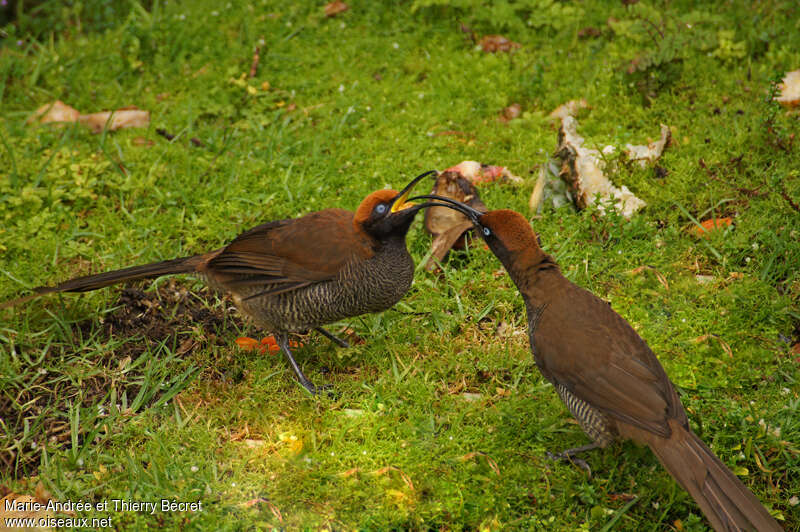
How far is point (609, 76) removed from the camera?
20.5 feet

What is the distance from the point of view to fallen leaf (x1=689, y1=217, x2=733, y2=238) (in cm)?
493

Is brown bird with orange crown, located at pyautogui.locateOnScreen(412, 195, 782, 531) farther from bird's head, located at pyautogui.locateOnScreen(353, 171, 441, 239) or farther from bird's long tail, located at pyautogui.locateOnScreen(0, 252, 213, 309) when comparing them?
bird's long tail, located at pyautogui.locateOnScreen(0, 252, 213, 309)

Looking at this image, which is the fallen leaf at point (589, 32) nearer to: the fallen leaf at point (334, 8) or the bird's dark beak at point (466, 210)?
the fallen leaf at point (334, 8)

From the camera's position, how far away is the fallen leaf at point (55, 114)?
6.50 meters

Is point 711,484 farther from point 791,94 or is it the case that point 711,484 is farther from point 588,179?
point 791,94

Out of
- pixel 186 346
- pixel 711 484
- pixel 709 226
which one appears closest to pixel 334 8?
pixel 186 346

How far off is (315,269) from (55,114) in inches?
148

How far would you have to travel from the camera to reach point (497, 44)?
696 centimetres

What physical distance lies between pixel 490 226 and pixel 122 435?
2322 mm

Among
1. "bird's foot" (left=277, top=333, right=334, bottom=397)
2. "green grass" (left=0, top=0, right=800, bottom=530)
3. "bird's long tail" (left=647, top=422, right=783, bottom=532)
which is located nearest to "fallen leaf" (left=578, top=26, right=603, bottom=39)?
"green grass" (left=0, top=0, right=800, bottom=530)

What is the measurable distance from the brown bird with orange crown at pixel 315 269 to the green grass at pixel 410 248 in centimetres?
38

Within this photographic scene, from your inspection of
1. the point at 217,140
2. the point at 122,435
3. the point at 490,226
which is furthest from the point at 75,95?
the point at 490,226

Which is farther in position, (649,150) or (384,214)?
(649,150)

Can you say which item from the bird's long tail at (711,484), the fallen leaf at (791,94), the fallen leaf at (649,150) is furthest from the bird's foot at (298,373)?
the fallen leaf at (791,94)
